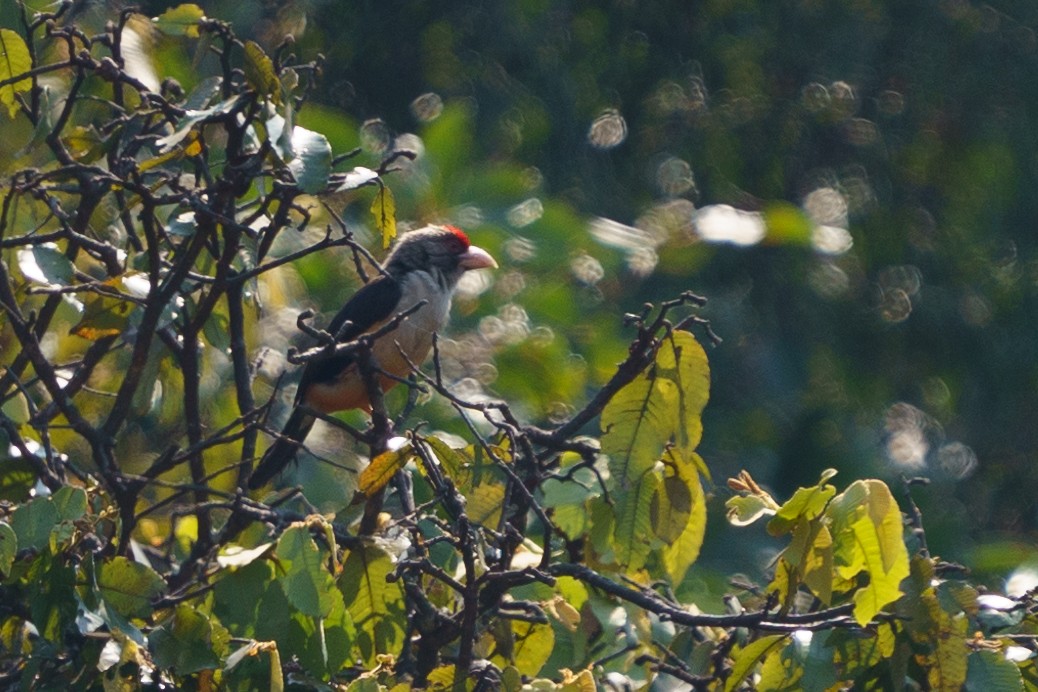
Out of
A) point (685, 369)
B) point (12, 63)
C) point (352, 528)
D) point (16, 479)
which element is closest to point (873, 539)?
point (685, 369)

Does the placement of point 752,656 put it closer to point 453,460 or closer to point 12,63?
point 453,460

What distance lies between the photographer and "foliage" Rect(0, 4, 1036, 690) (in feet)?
7.86

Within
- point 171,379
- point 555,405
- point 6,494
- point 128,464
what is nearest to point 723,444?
point 555,405

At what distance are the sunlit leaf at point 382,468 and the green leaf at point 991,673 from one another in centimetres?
101

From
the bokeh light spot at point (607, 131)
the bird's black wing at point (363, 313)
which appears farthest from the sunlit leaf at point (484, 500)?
the bokeh light spot at point (607, 131)

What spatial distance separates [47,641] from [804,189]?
7.37m

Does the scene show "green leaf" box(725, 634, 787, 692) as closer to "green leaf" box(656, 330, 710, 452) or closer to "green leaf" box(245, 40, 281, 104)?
"green leaf" box(656, 330, 710, 452)

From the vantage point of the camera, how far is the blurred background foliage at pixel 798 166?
8.23m

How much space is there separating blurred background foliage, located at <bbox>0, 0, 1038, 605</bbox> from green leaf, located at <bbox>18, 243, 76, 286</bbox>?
4929 millimetres

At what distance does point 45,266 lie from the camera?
2.92 m

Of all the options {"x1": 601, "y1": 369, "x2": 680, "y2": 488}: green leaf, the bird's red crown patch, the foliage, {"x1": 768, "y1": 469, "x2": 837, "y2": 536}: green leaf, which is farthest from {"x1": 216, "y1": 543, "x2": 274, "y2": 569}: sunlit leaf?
the bird's red crown patch

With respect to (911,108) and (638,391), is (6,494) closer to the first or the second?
(638,391)

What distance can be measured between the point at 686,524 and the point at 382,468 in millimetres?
608

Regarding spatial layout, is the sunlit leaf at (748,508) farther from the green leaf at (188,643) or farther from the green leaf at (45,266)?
the green leaf at (45,266)
